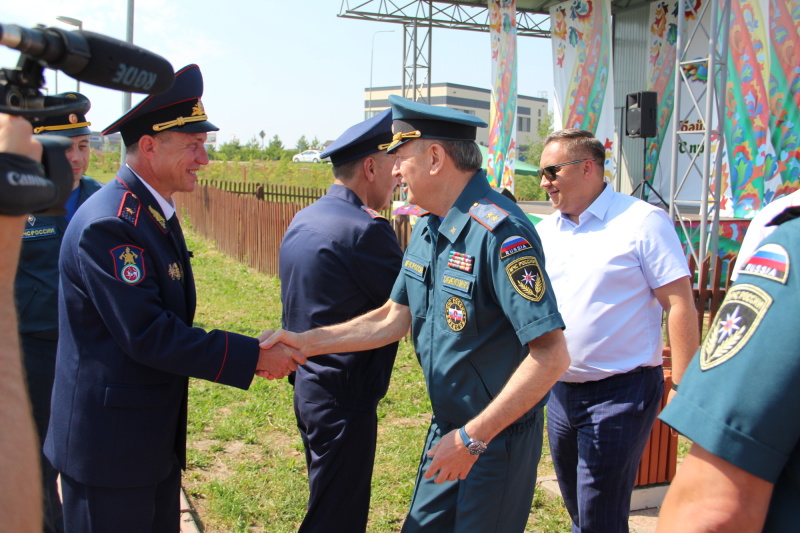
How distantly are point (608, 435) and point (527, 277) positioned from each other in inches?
44.1

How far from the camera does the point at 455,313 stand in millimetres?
2299

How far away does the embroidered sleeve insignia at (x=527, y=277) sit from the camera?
2.12 metres

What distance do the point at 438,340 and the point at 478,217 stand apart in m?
0.45

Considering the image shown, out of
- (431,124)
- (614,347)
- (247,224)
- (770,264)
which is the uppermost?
(431,124)

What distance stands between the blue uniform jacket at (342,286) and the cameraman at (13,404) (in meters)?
1.90

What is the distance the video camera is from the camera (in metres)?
1.11

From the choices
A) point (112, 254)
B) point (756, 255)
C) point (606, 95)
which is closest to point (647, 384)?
point (756, 255)

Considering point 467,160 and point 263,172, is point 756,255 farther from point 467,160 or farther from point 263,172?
point 263,172

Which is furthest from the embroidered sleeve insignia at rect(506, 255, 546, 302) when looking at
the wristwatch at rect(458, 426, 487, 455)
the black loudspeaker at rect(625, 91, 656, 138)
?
the black loudspeaker at rect(625, 91, 656, 138)

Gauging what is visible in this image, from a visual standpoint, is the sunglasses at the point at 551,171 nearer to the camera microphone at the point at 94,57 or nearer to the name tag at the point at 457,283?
the name tag at the point at 457,283

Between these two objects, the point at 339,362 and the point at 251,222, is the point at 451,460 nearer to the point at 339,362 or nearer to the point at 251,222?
the point at 339,362

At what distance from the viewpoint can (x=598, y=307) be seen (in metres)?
3.01

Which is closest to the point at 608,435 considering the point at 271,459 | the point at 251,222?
the point at 271,459

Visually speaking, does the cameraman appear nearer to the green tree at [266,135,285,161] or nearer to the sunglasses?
the sunglasses
